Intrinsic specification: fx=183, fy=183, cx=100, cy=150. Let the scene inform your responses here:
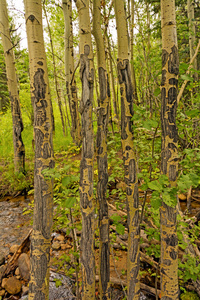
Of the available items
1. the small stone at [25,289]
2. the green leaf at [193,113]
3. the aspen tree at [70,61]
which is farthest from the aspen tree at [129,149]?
the aspen tree at [70,61]

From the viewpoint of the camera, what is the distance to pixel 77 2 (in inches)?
62.7

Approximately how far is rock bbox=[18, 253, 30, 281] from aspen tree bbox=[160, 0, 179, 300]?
216 cm

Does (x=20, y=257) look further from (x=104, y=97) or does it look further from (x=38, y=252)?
(x=104, y=97)

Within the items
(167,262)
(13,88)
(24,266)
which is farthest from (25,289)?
(13,88)

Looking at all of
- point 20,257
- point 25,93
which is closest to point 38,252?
point 20,257

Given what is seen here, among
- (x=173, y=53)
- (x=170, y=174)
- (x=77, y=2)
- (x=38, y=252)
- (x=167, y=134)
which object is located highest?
(x=77, y=2)

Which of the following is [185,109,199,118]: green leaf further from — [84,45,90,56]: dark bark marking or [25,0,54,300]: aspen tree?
[25,0,54,300]: aspen tree

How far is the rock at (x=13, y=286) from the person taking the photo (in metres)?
2.72

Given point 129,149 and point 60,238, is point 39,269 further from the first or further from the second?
point 60,238

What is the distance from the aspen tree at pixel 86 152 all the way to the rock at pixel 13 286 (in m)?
1.54

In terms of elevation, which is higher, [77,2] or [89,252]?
[77,2]

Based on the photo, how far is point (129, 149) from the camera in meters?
1.86

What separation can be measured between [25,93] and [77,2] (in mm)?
11795

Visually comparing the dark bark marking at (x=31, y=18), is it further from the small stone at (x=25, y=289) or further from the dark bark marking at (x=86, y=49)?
the small stone at (x=25, y=289)
